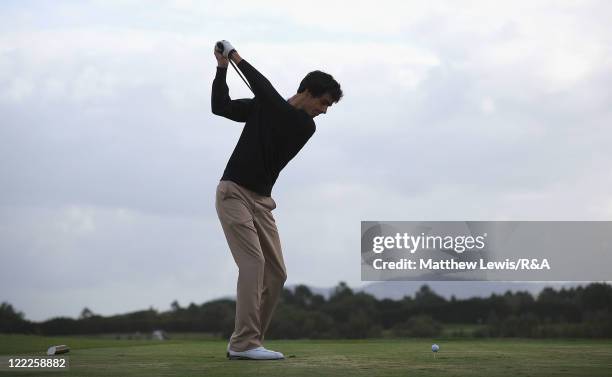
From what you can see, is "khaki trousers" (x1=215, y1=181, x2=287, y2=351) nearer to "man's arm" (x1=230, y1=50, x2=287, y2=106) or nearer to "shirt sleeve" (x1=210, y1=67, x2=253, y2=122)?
"shirt sleeve" (x1=210, y1=67, x2=253, y2=122)

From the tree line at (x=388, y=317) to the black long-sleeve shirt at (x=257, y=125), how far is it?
18.9ft

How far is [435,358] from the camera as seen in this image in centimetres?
611

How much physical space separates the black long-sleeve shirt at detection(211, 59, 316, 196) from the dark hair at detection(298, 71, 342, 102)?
0.21m

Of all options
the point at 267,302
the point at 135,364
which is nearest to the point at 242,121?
the point at 267,302

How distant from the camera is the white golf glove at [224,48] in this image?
5.96 meters

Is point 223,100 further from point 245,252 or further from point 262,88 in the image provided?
point 245,252

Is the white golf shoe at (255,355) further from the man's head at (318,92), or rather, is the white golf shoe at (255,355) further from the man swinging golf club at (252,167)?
the man's head at (318,92)

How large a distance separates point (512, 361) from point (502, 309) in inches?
373

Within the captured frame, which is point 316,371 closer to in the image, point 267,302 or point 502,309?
point 267,302

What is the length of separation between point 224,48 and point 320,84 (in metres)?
0.78

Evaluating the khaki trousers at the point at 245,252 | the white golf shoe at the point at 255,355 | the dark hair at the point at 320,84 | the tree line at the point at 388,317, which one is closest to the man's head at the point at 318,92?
the dark hair at the point at 320,84

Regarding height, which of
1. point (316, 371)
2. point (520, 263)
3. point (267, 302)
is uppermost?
point (520, 263)

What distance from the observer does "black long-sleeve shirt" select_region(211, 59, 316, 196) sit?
238 inches

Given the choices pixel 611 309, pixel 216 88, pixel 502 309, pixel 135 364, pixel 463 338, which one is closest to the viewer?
pixel 135 364
